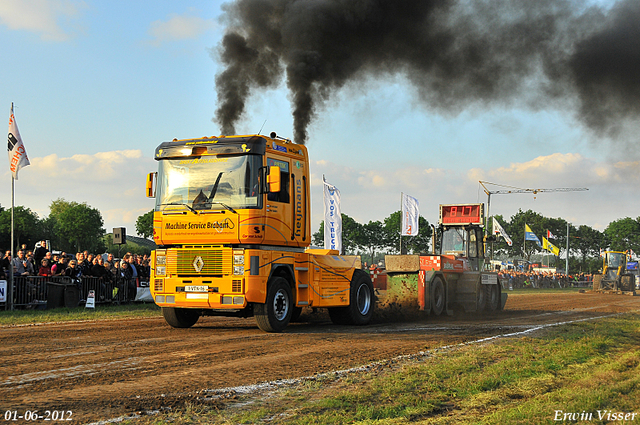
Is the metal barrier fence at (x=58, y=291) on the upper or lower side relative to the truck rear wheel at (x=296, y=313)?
upper

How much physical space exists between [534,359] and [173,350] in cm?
536

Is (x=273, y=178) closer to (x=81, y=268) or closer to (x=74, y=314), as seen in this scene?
(x=74, y=314)

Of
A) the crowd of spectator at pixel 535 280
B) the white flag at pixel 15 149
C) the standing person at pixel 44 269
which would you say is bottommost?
the crowd of spectator at pixel 535 280

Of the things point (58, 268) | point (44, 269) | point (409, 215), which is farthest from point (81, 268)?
point (409, 215)

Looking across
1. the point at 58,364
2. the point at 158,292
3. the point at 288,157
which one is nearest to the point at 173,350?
the point at 58,364

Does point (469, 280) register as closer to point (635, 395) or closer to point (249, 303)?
point (249, 303)

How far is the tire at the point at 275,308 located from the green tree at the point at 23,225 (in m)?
69.8

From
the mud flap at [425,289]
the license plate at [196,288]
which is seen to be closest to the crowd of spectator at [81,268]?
the license plate at [196,288]

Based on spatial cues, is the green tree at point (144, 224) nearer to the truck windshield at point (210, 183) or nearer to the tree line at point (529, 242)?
the tree line at point (529, 242)

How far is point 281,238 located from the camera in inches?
481

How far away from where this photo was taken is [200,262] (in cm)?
1184

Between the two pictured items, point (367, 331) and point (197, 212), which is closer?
point (197, 212)

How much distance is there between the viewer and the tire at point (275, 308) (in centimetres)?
1184

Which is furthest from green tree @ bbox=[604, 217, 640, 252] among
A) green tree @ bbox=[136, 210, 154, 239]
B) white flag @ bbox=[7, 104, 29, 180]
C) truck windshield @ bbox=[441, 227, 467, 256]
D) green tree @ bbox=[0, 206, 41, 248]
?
white flag @ bbox=[7, 104, 29, 180]
